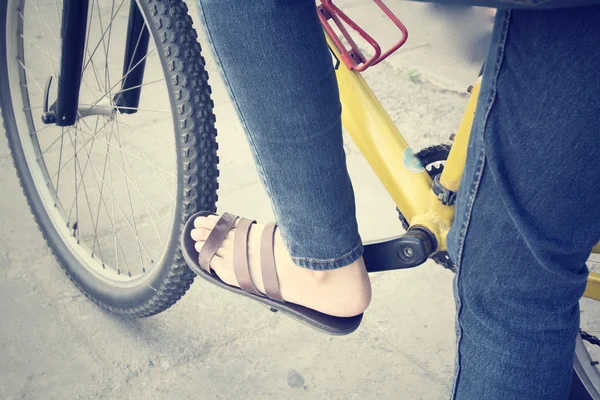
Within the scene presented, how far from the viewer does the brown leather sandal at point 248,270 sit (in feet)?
2.74

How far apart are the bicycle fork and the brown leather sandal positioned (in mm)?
375

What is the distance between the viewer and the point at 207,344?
119 cm

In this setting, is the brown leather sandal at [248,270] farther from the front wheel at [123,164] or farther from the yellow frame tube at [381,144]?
the yellow frame tube at [381,144]

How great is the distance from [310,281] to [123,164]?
69cm

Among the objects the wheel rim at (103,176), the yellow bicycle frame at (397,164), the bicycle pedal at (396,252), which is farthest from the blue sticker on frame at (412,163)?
the wheel rim at (103,176)

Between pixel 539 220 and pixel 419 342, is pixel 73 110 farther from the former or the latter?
pixel 539 220

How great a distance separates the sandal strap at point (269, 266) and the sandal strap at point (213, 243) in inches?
3.1

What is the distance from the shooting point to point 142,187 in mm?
1604

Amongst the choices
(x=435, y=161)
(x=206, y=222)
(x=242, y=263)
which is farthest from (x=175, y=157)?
(x=435, y=161)

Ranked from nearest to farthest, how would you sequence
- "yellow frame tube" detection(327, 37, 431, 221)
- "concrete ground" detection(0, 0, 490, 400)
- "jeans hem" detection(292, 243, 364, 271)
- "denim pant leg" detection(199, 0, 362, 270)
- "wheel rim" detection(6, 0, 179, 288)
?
1. "denim pant leg" detection(199, 0, 362, 270)
2. "jeans hem" detection(292, 243, 364, 271)
3. "yellow frame tube" detection(327, 37, 431, 221)
4. "concrete ground" detection(0, 0, 490, 400)
5. "wheel rim" detection(6, 0, 179, 288)

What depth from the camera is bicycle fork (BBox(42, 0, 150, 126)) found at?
104 centimetres

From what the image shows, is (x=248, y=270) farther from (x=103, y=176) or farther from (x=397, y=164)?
(x=103, y=176)

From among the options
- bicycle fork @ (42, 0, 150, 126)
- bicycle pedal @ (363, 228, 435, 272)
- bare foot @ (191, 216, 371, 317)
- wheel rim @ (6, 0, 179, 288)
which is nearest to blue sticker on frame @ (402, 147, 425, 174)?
bicycle pedal @ (363, 228, 435, 272)

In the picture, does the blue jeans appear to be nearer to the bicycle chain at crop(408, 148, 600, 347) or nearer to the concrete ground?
the bicycle chain at crop(408, 148, 600, 347)
